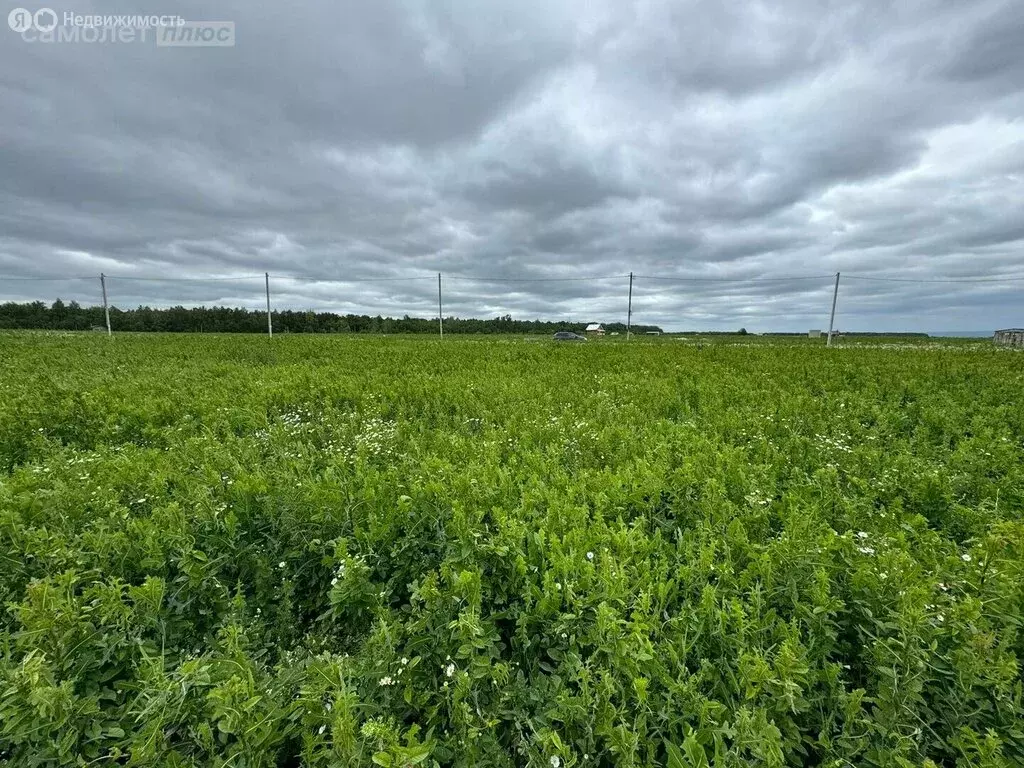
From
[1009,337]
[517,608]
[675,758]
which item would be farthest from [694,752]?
[1009,337]

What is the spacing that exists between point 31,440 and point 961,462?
10.4 metres

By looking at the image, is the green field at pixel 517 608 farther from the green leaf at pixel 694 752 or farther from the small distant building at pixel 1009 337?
the small distant building at pixel 1009 337

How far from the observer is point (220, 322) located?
60719 mm

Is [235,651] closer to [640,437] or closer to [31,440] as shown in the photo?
[640,437]

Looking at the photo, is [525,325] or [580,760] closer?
[580,760]

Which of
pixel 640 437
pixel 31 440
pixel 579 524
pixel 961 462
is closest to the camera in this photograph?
pixel 579 524

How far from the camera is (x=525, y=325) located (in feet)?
243

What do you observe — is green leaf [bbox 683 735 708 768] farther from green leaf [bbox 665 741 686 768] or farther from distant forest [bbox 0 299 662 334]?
distant forest [bbox 0 299 662 334]

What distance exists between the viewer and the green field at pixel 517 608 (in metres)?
1.74

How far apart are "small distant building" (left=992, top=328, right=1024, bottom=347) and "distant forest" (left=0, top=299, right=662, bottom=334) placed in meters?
26.0

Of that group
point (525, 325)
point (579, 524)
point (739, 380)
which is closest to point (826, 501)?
point (579, 524)

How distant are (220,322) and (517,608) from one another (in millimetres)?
70438

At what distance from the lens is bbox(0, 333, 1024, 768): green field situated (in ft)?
5.70

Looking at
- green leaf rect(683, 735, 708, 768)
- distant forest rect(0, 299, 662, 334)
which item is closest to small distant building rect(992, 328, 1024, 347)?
distant forest rect(0, 299, 662, 334)
